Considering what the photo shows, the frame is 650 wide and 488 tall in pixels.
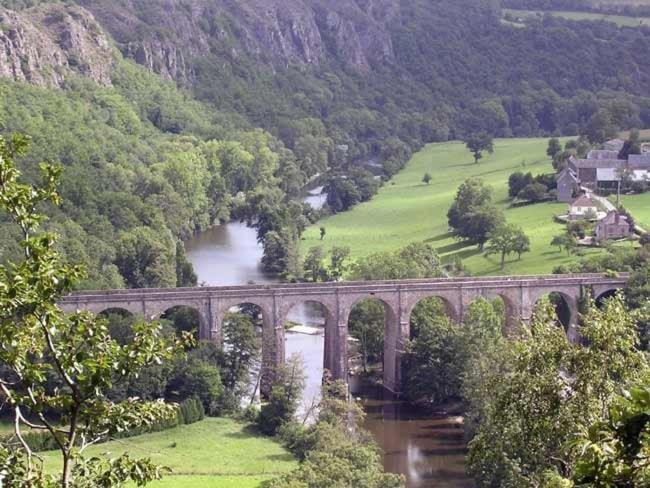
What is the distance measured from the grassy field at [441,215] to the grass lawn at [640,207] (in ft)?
19.5

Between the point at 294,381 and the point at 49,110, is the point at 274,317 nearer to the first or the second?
the point at 294,381

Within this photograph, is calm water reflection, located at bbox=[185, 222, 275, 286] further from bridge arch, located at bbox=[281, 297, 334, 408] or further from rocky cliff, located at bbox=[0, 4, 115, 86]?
rocky cliff, located at bbox=[0, 4, 115, 86]

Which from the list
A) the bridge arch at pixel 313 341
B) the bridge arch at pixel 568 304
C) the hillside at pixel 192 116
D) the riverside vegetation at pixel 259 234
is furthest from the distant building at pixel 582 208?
the bridge arch at pixel 313 341

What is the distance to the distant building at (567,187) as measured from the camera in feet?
320

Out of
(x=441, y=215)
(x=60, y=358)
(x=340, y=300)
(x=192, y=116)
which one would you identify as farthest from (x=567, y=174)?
(x=60, y=358)

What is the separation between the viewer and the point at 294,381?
5419 cm

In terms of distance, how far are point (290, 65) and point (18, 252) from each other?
13477 cm

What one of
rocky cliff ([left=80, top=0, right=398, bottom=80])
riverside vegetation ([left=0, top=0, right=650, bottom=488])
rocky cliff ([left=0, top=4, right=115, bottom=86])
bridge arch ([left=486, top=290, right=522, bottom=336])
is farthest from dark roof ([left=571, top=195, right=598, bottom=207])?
rocky cliff ([left=80, top=0, right=398, bottom=80])

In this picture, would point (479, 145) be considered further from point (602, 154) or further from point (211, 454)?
point (211, 454)

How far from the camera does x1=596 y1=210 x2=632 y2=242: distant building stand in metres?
80.9

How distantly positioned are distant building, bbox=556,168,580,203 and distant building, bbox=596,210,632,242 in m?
15.9

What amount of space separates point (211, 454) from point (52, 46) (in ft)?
290

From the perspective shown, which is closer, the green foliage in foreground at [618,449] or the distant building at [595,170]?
the green foliage in foreground at [618,449]

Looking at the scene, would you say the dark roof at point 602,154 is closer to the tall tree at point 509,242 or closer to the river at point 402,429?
the tall tree at point 509,242
